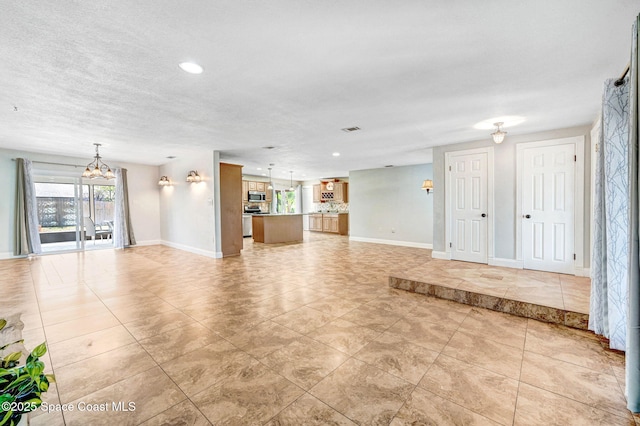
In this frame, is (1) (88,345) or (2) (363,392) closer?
(2) (363,392)

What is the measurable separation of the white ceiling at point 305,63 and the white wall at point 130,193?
2.81 m

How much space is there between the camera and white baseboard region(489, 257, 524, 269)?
4988 millimetres

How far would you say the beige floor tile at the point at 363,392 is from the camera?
1.67 m

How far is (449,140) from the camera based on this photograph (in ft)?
17.7

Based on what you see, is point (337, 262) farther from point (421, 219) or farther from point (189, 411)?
point (189, 411)

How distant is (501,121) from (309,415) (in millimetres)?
4592

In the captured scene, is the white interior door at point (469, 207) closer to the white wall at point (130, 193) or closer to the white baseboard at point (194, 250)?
the white baseboard at point (194, 250)

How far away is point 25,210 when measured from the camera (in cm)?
644

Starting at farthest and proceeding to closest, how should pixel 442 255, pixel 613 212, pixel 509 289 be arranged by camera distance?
pixel 442 255, pixel 509 289, pixel 613 212

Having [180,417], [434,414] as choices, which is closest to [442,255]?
[434,414]

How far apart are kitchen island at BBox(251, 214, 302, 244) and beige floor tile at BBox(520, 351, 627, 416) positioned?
765 centimetres

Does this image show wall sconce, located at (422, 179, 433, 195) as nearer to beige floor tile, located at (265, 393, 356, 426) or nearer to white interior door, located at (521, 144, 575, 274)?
white interior door, located at (521, 144, 575, 274)

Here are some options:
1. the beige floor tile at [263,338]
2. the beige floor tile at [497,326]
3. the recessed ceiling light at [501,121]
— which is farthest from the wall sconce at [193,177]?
the beige floor tile at [497,326]

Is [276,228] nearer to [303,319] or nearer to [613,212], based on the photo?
[303,319]
